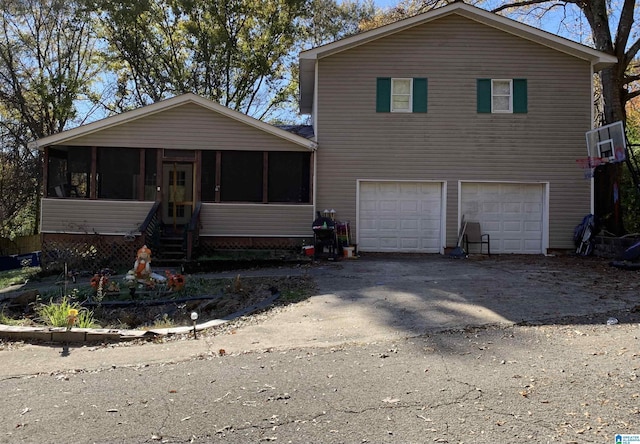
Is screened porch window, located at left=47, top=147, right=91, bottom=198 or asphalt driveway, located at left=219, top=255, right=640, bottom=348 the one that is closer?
asphalt driveway, located at left=219, top=255, right=640, bottom=348

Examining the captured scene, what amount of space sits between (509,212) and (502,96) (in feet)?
11.0

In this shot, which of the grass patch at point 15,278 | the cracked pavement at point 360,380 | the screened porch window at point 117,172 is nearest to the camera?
the cracked pavement at point 360,380

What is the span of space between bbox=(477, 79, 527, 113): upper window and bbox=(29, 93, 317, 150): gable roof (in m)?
5.09

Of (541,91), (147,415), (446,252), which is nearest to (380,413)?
(147,415)

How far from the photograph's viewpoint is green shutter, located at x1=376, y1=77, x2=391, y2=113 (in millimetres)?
14273

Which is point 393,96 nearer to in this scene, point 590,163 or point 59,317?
point 590,163

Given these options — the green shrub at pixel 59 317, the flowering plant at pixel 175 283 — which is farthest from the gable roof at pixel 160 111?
the green shrub at pixel 59 317

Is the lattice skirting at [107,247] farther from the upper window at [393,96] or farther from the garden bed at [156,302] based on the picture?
the upper window at [393,96]

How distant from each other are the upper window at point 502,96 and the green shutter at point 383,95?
2581 millimetres

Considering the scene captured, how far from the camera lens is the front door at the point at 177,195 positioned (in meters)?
14.3

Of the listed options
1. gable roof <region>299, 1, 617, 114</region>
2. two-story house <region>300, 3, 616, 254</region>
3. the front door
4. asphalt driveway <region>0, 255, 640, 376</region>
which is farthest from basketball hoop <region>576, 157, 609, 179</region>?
the front door

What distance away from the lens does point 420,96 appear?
14.3m

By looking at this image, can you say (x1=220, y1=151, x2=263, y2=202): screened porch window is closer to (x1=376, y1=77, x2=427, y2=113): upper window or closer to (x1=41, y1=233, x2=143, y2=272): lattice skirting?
(x1=41, y1=233, x2=143, y2=272): lattice skirting

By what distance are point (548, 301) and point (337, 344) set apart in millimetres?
3708
